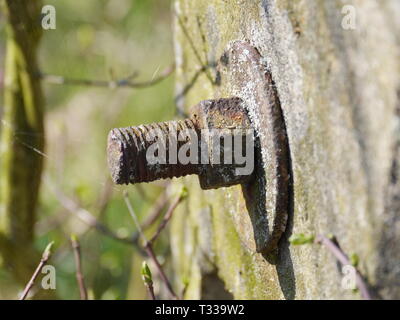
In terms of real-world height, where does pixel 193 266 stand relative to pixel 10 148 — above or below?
below

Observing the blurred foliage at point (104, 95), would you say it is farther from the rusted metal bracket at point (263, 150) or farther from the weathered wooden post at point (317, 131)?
the rusted metal bracket at point (263, 150)

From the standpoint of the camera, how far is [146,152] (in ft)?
3.57

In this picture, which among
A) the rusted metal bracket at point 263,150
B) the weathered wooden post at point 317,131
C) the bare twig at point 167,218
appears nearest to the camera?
the weathered wooden post at point 317,131

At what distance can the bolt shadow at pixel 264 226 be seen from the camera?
3.44ft

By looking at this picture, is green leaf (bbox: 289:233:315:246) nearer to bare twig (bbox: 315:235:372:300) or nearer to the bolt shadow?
bare twig (bbox: 315:235:372:300)

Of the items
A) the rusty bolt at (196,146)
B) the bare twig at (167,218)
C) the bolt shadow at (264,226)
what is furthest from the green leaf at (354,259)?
the bare twig at (167,218)

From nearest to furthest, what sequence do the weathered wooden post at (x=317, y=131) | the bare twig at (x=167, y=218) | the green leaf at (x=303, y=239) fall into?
1. the weathered wooden post at (x=317, y=131)
2. the green leaf at (x=303, y=239)
3. the bare twig at (x=167, y=218)

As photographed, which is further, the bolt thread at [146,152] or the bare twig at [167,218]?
the bare twig at [167,218]

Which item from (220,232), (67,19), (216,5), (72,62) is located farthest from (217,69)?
(67,19)

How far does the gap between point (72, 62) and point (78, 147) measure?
1.07 m

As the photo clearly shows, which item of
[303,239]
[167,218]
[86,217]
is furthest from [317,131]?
[86,217]

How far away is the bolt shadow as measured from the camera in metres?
1.05

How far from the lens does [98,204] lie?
2.94 metres

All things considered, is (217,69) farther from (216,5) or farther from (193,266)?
(193,266)
